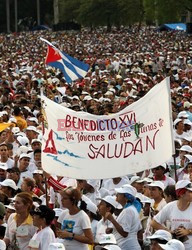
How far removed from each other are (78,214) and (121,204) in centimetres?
70

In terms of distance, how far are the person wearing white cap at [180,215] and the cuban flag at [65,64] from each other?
8.49m

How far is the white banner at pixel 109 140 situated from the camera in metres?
10.5

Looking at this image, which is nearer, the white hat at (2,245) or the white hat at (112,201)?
the white hat at (2,245)

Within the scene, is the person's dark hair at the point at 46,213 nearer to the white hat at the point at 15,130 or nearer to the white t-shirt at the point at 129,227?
the white t-shirt at the point at 129,227

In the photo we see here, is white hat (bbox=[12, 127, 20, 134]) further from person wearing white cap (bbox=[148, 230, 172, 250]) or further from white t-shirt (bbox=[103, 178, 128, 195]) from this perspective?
person wearing white cap (bbox=[148, 230, 172, 250])

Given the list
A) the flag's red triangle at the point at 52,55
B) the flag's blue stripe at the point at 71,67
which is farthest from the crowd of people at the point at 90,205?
the flag's blue stripe at the point at 71,67

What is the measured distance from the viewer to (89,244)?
995 cm

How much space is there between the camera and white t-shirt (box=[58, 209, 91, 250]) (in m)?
9.91

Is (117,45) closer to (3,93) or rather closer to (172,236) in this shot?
(3,93)

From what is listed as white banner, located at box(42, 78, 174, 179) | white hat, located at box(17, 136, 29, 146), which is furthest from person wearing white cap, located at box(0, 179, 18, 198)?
white hat, located at box(17, 136, 29, 146)

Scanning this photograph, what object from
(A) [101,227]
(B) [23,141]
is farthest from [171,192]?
(B) [23,141]

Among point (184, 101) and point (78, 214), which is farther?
point (184, 101)

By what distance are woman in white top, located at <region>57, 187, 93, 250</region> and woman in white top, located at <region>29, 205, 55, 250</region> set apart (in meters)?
0.26

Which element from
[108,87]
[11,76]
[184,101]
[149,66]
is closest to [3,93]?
[108,87]
